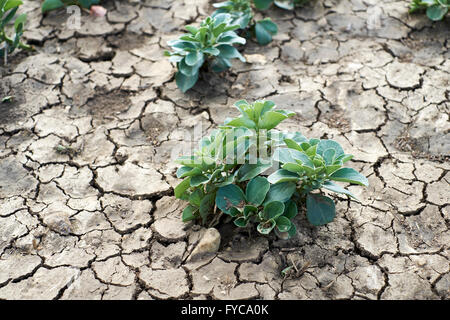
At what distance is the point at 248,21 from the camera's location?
145 inches

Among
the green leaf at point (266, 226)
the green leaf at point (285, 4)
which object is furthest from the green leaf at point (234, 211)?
the green leaf at point (285, 4)

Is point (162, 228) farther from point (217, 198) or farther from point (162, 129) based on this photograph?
point (162, 129)

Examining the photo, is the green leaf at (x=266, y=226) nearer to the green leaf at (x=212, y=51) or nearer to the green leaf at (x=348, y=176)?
the green leaf at (x=348, y=176)

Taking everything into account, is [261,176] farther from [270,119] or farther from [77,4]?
[77,4]

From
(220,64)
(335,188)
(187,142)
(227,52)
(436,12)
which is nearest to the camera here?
(335,188)

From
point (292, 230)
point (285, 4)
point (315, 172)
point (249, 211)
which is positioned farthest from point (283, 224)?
point (285, 4)

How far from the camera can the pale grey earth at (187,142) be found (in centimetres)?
240

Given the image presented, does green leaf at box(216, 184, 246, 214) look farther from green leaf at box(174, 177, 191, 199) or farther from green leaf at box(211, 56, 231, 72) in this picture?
green leaf at box(211, 56, 231, 72)

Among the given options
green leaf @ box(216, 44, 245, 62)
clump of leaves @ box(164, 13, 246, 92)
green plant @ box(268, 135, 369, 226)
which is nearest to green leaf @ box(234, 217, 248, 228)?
green plant @ box(268, 135, 369, 226)

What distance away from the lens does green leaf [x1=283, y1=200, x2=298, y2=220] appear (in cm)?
246

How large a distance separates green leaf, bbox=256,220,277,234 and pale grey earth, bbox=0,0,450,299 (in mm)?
127

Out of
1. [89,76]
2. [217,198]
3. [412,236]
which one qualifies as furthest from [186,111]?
[412,236]

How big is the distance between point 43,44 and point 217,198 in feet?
6.94

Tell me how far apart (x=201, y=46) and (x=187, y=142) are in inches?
23.8
